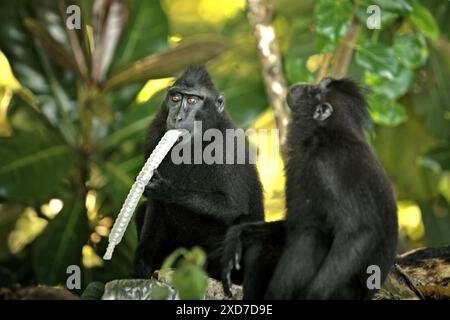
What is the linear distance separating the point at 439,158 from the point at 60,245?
3669 mm

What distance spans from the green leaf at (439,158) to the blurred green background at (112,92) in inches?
0.4

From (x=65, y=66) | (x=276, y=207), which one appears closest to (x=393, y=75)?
(x=276, y=207)

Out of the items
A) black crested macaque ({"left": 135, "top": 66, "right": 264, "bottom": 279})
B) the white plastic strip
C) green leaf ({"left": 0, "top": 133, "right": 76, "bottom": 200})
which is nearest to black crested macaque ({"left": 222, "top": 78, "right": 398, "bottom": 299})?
the white plastic strip

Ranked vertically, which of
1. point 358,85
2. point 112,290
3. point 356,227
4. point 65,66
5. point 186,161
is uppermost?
point 65,66

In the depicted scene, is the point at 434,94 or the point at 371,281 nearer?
the point at 371,281

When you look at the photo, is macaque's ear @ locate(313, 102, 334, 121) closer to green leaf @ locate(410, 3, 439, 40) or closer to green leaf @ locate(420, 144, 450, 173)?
green leaf @ locate(410, 3, 439, 40)

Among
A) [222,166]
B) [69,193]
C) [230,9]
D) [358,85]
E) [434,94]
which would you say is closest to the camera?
[358,85]

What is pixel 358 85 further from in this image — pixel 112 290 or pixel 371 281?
pixel 112 290

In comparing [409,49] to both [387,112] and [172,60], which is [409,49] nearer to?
[387,112]

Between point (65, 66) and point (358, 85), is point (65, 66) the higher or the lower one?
the higher one

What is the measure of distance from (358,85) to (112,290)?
188 centimetres

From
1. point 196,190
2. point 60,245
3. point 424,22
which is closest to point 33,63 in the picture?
point 60,245

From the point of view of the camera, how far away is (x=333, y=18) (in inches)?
252

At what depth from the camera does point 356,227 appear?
4012 mm
